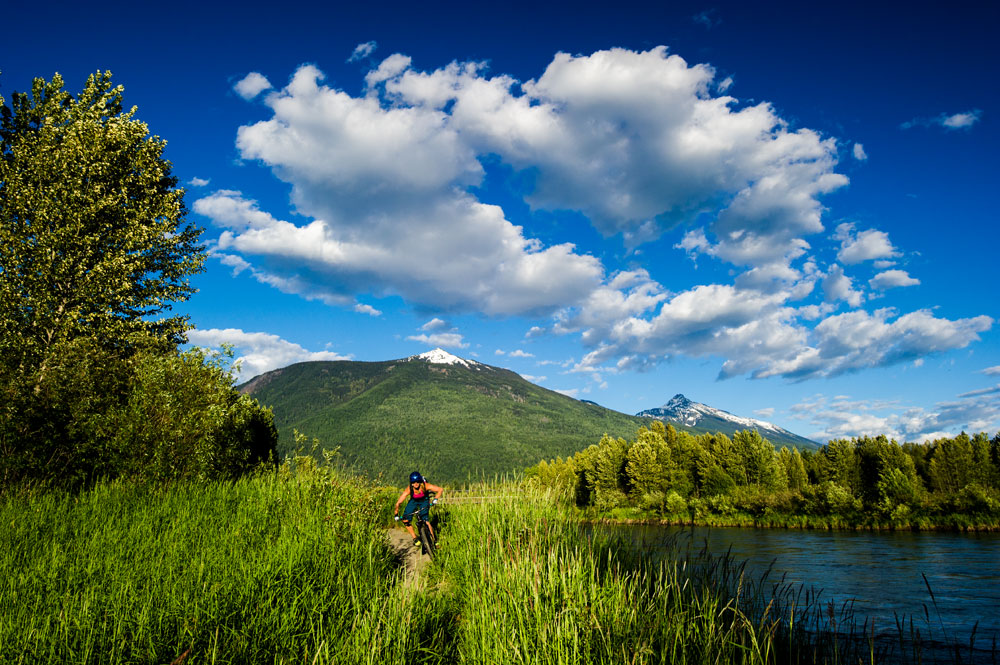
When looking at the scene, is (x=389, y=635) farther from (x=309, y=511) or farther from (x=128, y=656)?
(x=309, y=511)

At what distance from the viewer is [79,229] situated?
1867cm

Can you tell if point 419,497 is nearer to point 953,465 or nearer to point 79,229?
point 79,229

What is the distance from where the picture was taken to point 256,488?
1262cm

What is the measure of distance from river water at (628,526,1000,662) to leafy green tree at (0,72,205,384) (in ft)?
69.0

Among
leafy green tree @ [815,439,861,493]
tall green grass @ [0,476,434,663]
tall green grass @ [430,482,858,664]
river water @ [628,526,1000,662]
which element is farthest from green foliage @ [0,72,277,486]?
leafy green tree @ [815,439,861,493]

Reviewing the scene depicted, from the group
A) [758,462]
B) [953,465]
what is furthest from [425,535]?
[758,462]

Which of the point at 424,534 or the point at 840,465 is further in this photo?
the point at 840,465

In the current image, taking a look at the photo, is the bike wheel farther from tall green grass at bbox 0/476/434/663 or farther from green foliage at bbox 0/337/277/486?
green foliage at bbox 0/337/277/486

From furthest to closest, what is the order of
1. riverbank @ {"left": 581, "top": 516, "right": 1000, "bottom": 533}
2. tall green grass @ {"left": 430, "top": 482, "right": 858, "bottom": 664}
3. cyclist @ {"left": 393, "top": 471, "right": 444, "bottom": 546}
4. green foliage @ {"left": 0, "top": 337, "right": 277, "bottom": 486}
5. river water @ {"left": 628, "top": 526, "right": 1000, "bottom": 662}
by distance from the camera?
riverbank @ {"left": 581, "top": 516, "right": 1000, "bottom": 533}
river water @ {"left": 628, "top": 526, "right": 1000, "bottom": 662}
cyclist @ {"left": 393, "top": 471, "right": 444, "bottom": 546}
green foliage @ {"left": 0, "top": 337, "right": 277, "bottom": 486}
tall green grass @ {"left": 430, "top": 482, "right": 858, "bottom": 664}

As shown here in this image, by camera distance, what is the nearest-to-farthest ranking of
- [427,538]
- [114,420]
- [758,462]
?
[427,538], [114,420], [758,462]

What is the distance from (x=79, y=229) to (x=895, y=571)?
43.3 m

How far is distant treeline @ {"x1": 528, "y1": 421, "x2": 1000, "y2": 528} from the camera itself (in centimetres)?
5288

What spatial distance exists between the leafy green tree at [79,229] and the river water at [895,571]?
828 inches

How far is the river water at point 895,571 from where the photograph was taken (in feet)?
53.7
